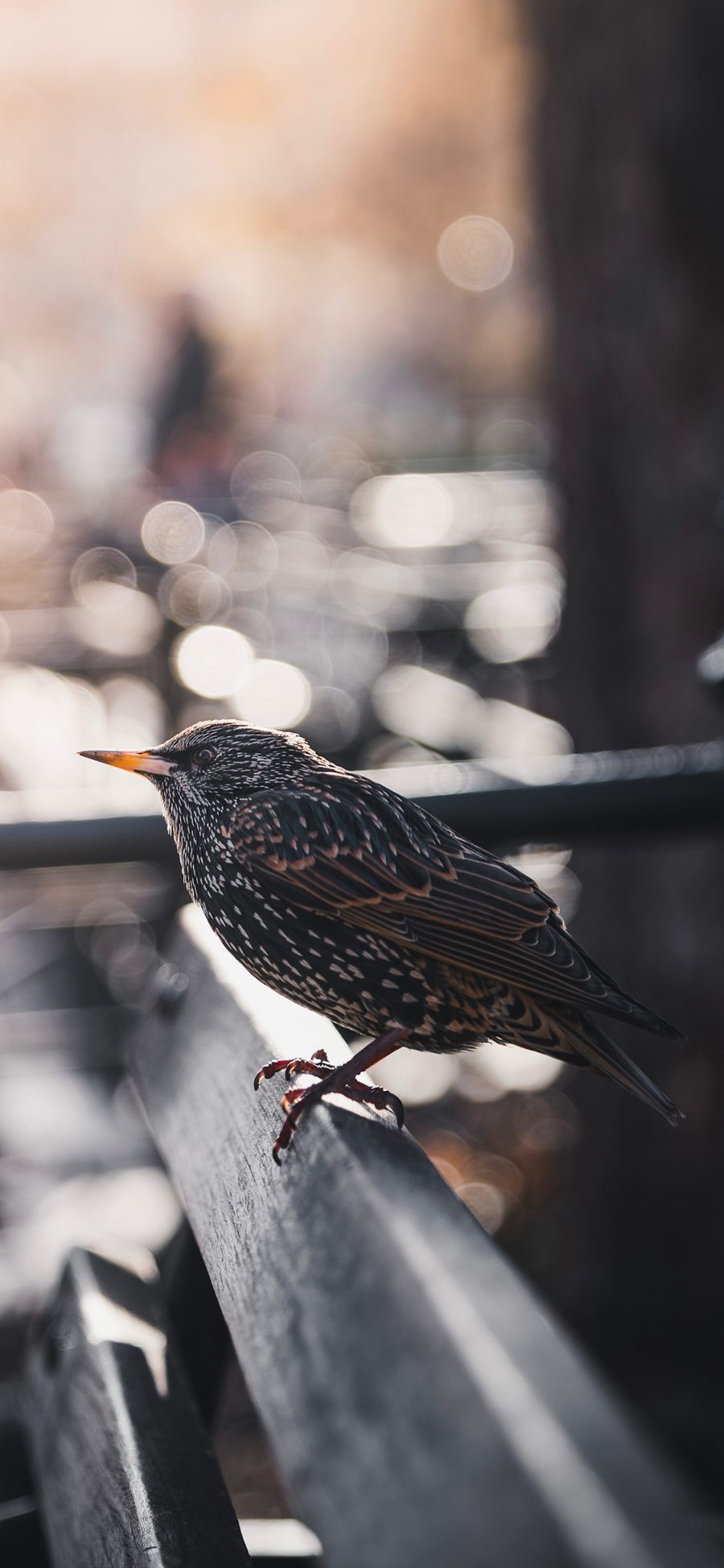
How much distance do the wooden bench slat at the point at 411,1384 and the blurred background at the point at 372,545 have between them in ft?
3.74

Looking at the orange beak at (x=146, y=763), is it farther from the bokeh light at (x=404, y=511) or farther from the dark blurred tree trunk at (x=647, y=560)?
the bokeh light at (x=404, y=511)

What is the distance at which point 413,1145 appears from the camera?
1.02m

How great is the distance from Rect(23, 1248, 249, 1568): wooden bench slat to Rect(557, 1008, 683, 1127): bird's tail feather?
0.51 m

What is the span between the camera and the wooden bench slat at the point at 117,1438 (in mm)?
1127

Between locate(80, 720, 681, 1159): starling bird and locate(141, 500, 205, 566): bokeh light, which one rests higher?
locate(141, 500, 205, 566): bokeh light

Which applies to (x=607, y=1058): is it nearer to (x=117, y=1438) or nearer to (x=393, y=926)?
(x=393, y=926)

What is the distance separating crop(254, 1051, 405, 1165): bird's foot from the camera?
3.62 ft

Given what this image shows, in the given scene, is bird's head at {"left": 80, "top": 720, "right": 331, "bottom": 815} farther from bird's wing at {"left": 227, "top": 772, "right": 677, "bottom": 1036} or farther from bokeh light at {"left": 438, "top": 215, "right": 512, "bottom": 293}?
bokeh light at {"left": 438, "top": 215, "right": 512, "bottom": 293}

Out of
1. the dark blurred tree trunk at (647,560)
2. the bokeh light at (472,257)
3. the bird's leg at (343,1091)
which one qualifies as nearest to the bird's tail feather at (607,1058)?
the bird's leg at (343,1091)

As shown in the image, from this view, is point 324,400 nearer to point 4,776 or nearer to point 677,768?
point 4,776

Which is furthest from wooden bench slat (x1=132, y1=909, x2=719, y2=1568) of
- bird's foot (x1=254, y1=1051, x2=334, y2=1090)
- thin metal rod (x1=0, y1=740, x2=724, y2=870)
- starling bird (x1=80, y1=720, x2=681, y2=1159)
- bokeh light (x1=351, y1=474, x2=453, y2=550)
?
bokeh light (x1=351, y1=474, x2=453, y2=550)

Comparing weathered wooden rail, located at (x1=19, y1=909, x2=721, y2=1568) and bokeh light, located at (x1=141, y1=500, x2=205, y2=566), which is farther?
bokeh light, located at (x1=141, y1=500, x2=205, y2=566)

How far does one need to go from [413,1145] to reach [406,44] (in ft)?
32.5

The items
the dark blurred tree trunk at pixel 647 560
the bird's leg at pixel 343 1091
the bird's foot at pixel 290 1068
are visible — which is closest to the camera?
the bird's leg at pixel 343 1091
